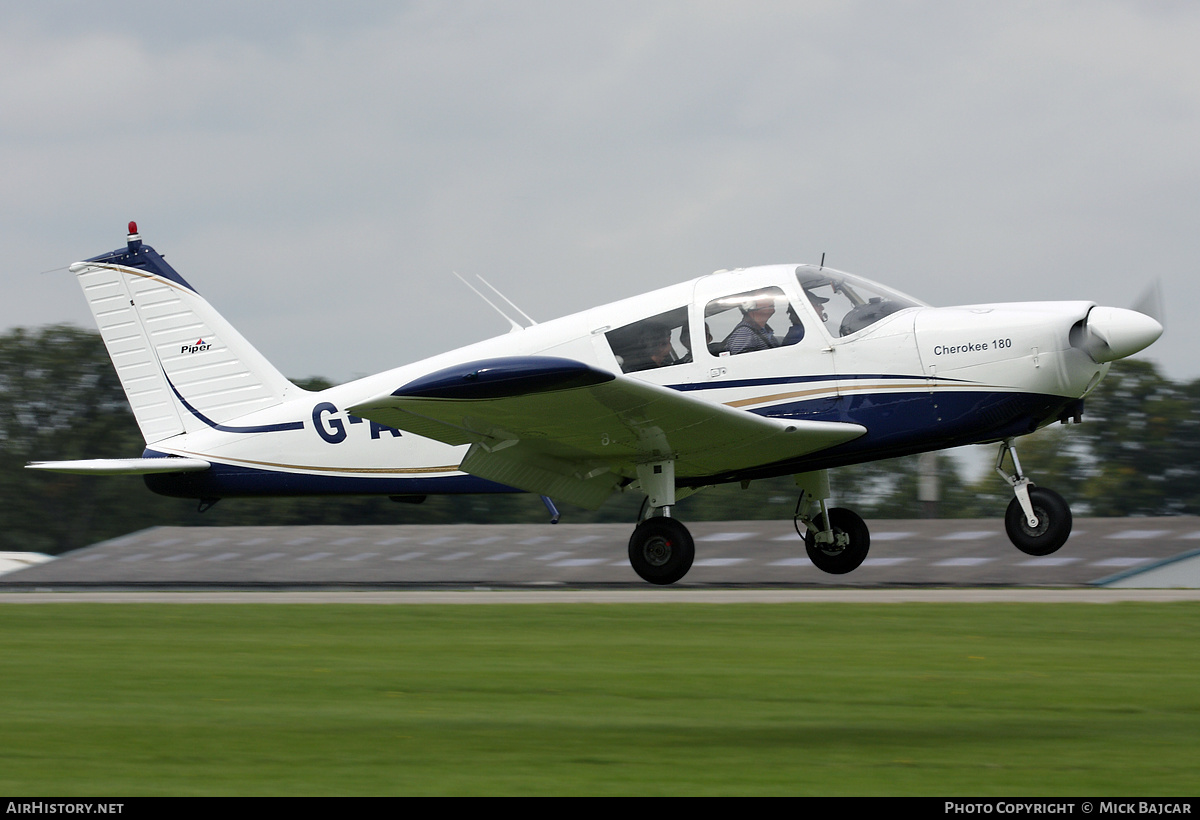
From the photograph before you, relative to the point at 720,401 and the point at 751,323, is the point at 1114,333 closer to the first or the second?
the point at 751,323

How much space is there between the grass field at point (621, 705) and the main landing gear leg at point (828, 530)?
3.39 meters

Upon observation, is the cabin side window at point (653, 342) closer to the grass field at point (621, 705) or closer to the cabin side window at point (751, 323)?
the cabin side window at point (751, 323)

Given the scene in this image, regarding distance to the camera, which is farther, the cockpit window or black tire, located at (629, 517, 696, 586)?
black tire, located at (629, 517, 696, 586)

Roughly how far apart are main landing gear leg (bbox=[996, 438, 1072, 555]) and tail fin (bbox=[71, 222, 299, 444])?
25.0ft

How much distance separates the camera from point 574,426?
10.8 meters

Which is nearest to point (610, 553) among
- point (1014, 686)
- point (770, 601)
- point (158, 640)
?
point (770, 601)

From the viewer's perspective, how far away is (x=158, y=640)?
26.8 feet

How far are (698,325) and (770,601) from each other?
2.63m

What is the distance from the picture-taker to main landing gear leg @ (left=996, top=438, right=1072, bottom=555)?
10.7 metres

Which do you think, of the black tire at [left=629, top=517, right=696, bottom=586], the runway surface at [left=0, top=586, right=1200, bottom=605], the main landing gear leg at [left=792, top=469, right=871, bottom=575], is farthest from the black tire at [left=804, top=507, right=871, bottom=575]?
the black tire at [left=629, top=517, right=696, bottom=586]

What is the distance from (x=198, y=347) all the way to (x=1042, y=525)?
906cm

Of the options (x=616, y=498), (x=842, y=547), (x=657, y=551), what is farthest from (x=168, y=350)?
(x=616, y=498)

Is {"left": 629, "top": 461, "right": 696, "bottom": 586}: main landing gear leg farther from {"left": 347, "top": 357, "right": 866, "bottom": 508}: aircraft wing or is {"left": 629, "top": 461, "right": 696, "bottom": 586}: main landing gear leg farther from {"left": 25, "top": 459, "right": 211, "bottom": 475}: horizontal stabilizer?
{"left": 25, "top": 459, "right": 211, "bottom": 475}: horizontal stabilizer
